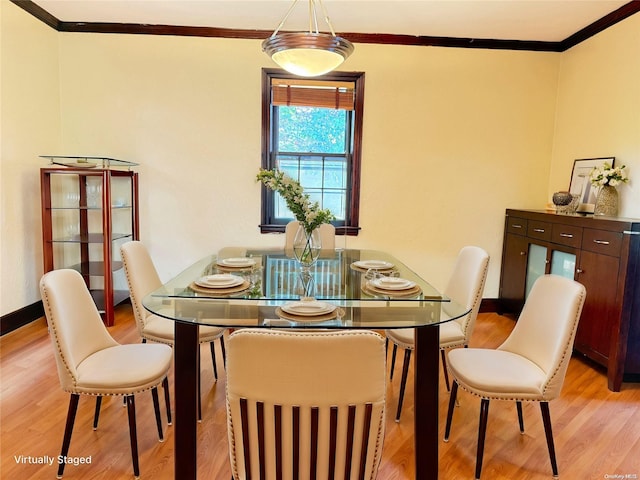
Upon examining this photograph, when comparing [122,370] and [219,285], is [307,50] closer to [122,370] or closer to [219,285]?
[219,285]

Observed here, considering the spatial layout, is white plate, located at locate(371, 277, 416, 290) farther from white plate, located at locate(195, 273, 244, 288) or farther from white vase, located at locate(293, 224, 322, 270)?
white plate, located at locate(195, 273, 244, 288)

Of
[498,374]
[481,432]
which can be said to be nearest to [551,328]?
[498,374]

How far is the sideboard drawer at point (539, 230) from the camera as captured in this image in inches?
137

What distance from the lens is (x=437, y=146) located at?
4148mm

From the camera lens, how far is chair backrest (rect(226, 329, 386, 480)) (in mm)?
1118

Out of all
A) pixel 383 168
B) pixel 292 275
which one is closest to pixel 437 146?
pixel 383 168

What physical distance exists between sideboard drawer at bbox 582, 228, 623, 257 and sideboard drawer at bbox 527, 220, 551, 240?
1.49ft

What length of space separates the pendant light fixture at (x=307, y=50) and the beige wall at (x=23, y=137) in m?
2.35

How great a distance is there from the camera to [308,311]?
1.67 metres

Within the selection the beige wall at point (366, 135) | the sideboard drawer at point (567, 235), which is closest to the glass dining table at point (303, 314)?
the sideboard drawer at point (567, 235)

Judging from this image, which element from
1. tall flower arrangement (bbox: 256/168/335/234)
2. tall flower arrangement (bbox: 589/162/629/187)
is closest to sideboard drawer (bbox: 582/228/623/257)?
tall flower arrangement (bbox: 589/162/629/187)

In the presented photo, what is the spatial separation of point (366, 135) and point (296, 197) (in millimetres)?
2124

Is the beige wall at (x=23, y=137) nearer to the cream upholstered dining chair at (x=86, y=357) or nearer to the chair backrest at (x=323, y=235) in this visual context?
the cream upholstered dining chair at (x=86, y=357)

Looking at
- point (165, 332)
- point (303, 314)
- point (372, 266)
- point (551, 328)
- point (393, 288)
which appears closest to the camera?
point (303, 314)
